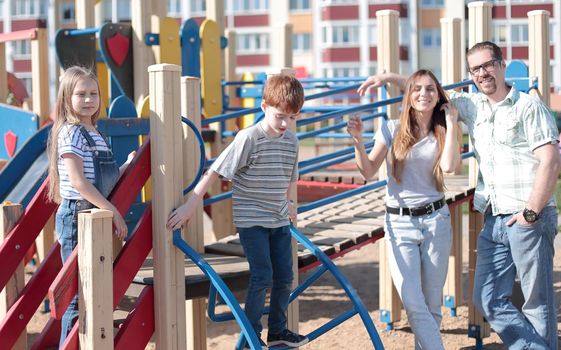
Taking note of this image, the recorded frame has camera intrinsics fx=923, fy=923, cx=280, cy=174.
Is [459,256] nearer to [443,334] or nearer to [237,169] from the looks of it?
[443,334]

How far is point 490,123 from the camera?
4477mm

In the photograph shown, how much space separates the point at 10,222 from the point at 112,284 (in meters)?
0.80

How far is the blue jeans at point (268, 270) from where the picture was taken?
410cm

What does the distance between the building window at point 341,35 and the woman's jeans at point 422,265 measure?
47230 millimetres

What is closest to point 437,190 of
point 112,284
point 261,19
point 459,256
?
point 112,284

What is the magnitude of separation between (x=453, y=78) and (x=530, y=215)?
109 inches

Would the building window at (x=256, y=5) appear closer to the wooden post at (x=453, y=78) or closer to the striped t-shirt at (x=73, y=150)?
the wooden post at (x=453, y=78)

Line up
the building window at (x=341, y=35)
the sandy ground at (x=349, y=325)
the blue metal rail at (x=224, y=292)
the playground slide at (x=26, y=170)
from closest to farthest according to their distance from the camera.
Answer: the blue metal rail at (x=224, y=292) → the playground slide at (x=26, y=170) → the sandy ground at (x=349, y=325) → the building window at (x=341, y=35)

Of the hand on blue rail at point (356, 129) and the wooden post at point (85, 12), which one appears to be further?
the wooden post at point (85, 12)

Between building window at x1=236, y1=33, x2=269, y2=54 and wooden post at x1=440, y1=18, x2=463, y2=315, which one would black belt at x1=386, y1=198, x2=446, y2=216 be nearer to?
wooden post at x1=440, y1=18, x2=463, y2=315

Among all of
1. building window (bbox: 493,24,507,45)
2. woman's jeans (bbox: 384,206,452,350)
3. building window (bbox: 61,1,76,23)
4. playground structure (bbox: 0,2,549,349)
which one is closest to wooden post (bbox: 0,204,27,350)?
playground structure (bbox: 0,2,549,349)

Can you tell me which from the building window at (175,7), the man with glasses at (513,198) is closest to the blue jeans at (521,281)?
the man with glasses at (513,198)

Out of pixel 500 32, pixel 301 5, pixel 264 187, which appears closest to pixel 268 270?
pixel 264 187

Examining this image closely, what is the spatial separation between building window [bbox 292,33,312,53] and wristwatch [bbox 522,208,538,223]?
4898cm
